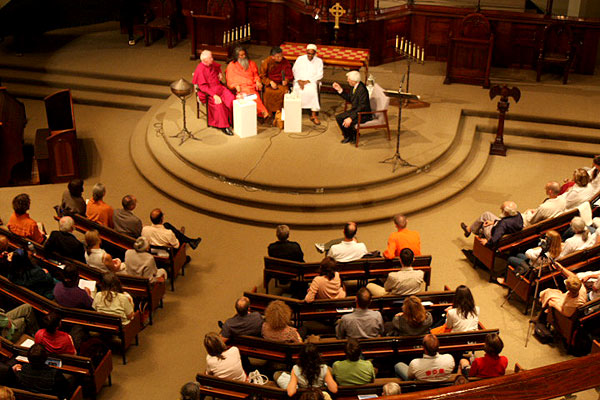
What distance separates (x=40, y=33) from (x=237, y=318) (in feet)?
38.6

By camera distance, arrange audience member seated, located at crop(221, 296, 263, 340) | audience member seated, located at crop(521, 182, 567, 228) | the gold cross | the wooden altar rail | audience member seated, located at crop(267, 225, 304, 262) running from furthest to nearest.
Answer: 1. the gold cross
2. audience member seated, located at crop(521, 182, 567, 228)
3. audience member seated, located at crop(267, 225, 304, 262)
4. audience member seated, located at crop(221, 296, 263, 340)
5. the wooden altar rail

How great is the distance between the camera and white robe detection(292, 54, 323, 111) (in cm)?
1196

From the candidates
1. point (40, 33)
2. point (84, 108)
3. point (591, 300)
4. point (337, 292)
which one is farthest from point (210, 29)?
point (591, 300)

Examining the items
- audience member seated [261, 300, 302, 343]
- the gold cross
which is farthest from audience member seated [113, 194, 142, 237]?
the gold cross

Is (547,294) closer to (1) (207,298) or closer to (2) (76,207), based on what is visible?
(1) (207,298)

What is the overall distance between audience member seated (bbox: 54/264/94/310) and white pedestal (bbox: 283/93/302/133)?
208 inches

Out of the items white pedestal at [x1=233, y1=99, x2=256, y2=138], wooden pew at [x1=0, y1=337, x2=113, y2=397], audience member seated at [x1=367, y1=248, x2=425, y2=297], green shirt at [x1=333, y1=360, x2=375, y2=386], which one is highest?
white pedestal at [x1=233, y1=99, x2=256, y2=138]

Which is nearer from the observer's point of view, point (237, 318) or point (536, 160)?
point (237, 318)

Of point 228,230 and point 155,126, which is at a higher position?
point 155,126

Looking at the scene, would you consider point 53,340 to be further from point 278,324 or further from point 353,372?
point 353,372

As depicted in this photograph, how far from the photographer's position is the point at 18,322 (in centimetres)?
702

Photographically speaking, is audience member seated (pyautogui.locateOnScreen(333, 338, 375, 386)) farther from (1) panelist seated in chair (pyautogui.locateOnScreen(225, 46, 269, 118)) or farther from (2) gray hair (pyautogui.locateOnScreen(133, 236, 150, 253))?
(1) panelist seated in chair (pyautogui.locateOnScreen(225, 46, 269, 118))

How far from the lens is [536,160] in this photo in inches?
466

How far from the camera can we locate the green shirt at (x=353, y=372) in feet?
20.1
